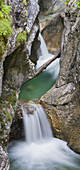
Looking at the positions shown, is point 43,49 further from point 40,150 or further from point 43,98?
point 40,150

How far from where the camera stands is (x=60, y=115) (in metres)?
8.63

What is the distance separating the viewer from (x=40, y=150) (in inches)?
303

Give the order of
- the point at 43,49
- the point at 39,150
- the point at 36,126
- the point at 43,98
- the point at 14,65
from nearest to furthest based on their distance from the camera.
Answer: the point at 39,150
the point at 14,65
the point at 36,126
the point at 43,98
the point at 43,49

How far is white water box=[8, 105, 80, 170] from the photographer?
6812 millimetres

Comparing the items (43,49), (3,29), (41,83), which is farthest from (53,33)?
(3,29)

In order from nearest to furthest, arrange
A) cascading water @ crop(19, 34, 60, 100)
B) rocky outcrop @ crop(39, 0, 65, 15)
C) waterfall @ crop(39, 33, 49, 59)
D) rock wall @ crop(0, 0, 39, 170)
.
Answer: rock wall @ crop(0, 0, 39, 170), cascading water @ crop(19, 34, 60, 100), waterfall @ crop(39, 33, 49, 59), rocky outcrop @ crop(39, 0, 65, 15)

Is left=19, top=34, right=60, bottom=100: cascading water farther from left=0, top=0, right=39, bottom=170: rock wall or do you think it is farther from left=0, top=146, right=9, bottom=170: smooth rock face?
left=0, top=146, right=9, bottom=170: smooth rock face

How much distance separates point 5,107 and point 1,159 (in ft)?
6.23

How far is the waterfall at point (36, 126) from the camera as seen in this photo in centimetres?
842

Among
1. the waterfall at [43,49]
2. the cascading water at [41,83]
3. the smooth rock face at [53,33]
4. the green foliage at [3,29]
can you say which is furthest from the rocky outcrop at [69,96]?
the waterfall at [43,49]

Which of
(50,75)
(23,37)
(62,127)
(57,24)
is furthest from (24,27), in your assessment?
(57,24)

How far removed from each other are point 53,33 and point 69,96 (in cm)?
867

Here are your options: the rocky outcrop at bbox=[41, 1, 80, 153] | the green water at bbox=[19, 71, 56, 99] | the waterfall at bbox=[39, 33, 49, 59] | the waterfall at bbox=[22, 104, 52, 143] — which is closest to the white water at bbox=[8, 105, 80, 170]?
the waterfall at bbox=[22, 104, 52, 143]

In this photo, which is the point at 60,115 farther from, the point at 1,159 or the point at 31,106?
the point at 1,159
